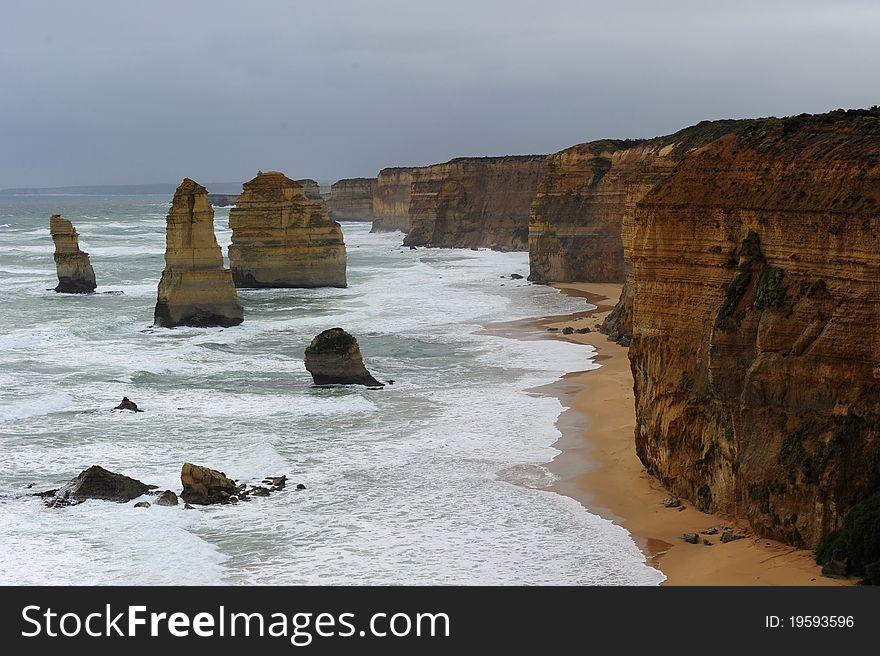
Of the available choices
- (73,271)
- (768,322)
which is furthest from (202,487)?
(73,271)

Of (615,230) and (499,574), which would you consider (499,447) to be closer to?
(499,574)

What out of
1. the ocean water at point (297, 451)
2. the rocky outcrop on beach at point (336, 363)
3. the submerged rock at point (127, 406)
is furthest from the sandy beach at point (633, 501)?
the submerged rock at point (127, 406)

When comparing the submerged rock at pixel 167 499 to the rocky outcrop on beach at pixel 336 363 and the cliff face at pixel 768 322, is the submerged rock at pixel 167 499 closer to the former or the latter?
the cliff face at pixel 768 322

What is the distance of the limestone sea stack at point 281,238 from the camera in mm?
55125

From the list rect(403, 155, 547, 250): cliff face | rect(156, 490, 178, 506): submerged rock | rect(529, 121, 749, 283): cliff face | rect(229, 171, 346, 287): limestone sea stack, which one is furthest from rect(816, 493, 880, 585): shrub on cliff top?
rect(403, 155, 547, 250): cliff face

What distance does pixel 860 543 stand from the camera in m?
13.6

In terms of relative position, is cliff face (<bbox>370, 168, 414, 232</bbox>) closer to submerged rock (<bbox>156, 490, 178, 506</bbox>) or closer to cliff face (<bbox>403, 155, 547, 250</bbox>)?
cliff face (<bbox>403, 155, 547, 250</bbox>)

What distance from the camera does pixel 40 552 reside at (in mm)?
16328

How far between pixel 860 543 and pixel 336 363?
17132 mm

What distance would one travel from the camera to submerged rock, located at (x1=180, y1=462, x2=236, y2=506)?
18.7 metres

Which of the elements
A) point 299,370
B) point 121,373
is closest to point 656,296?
point 299,370

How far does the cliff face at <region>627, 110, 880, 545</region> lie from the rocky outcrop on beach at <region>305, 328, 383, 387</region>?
36.1 ft

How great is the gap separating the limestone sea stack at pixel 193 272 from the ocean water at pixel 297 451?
0.83 meters

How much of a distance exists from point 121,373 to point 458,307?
19174mm
